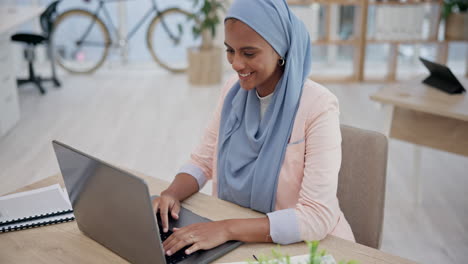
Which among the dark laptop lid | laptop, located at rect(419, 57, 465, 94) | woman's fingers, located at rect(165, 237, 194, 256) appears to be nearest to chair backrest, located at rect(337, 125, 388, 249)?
woman's fingers, located at rect(165, 237, 194, 256)

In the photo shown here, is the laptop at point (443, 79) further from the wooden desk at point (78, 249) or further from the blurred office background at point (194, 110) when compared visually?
the wooden desk at point (78, 249)

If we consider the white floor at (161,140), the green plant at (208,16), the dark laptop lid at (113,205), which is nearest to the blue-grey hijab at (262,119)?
the dark laptop lid at (113,205)

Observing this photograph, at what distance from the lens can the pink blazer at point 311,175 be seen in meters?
1.28

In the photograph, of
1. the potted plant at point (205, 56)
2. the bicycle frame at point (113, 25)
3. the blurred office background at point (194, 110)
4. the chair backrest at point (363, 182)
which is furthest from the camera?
the bicycle frame at point (113, 25)

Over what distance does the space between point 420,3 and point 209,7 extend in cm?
198

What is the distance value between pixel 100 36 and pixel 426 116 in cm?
397

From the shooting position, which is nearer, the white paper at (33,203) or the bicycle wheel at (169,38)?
the white paper at (33,203)

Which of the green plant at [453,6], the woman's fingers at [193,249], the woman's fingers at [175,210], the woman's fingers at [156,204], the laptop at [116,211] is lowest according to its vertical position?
the woman's fingers at [193,249]

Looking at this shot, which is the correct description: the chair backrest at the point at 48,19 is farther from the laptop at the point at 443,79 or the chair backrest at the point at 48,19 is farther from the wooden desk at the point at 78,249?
the wooden desk at the point at 78,249

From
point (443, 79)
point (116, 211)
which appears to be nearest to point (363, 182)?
Result: point (116, 211)

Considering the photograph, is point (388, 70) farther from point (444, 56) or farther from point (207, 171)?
point (207, 171)

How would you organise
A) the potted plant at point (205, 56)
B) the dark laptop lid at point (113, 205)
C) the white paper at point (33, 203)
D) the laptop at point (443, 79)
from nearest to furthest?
1. the dark laptop lid at point (113, 205)
2. the white paper at point (33, 203)
3. the laptop at point (443, 79)
4. the potted plant at point (205, 56)

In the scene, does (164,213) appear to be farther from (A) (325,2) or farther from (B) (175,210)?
(A) (325,2)

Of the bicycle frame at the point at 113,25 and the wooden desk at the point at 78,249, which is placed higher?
the bicycle frame at the point at 113,25
